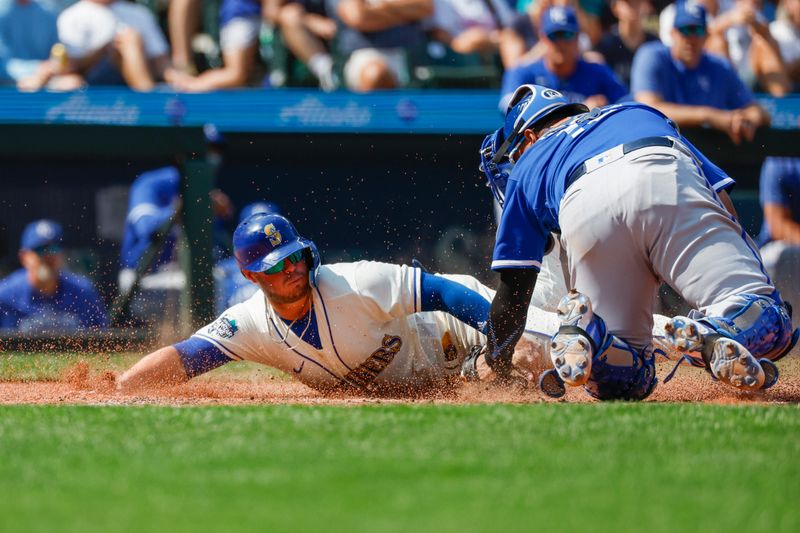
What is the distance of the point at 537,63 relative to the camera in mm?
8266

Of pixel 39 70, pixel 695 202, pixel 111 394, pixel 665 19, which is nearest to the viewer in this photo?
pixel 695 202

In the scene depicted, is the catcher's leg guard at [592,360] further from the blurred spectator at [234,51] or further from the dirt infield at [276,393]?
the blurred spectator at [234,51]

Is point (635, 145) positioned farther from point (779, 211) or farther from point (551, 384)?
point (779, 211)

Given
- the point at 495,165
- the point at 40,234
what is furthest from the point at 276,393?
the point at 40,234

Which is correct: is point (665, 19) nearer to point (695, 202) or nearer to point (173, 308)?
point (173, 308)

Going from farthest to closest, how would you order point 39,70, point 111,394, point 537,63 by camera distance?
point 39,70 → point 537,63 → point 111,394

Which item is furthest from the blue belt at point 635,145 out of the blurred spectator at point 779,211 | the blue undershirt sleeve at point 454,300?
the blurred spectator at point 779,211

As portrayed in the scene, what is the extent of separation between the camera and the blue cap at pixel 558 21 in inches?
317

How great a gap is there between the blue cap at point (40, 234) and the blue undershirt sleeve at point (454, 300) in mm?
3947

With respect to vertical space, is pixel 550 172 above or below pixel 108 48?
below

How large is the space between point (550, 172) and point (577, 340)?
2.64 ft

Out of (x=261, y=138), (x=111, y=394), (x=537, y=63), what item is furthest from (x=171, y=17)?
(x=111, y=394)

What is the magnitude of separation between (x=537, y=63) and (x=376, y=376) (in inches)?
127

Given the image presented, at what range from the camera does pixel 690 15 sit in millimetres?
8359
